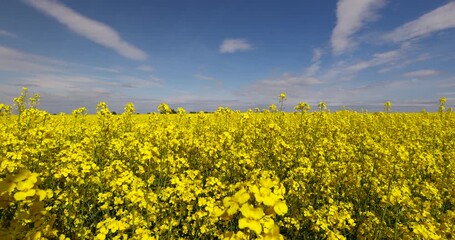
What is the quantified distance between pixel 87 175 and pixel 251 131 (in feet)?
21.2

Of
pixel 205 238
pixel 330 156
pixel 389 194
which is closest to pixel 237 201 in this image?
pixel 205 238

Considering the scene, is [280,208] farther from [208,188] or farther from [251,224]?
[208,188]

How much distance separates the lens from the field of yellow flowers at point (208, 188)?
2.27 m

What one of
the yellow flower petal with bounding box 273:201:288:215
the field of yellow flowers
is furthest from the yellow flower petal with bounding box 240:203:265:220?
the yellow flower petal with bounding box 273:201:288:215

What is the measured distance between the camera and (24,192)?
6.33 ft

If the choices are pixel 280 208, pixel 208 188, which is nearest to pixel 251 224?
pixel 280 208

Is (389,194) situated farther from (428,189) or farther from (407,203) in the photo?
(428,189)

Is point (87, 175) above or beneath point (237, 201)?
beneath

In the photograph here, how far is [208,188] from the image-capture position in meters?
4.90

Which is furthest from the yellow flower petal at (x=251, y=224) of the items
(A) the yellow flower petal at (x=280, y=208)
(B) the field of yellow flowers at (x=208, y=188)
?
(A) the yellow flower petal at (x=280, y=208)

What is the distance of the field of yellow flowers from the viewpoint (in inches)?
89.5

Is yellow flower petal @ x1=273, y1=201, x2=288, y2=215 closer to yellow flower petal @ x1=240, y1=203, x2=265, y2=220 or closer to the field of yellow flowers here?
the field of yellow flowers

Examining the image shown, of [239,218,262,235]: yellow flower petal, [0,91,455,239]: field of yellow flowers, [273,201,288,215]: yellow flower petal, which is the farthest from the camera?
[0,91,455,239]: field of yellow flowers

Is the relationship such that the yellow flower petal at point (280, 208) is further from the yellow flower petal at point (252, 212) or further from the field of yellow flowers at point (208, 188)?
the yellow flower petal at point (252, 212)
